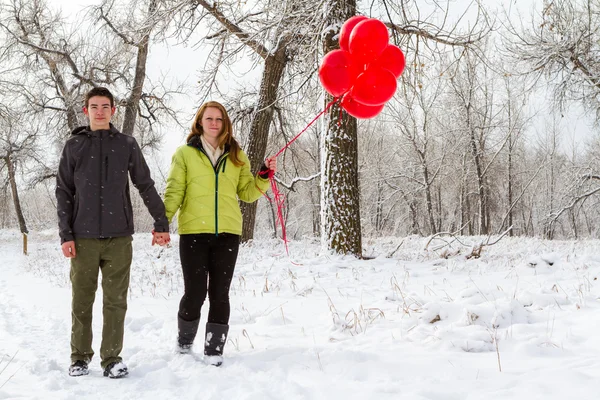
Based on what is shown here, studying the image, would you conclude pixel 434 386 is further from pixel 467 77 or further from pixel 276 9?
pixel 467 77

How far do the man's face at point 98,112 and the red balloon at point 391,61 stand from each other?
2294mm

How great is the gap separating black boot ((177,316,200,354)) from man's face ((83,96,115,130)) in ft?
5.07

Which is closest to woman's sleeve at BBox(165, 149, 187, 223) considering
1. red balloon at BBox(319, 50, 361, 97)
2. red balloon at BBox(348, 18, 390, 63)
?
red balloon at BBox(319, 50, 361, 97)

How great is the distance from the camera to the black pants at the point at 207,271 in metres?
3.20

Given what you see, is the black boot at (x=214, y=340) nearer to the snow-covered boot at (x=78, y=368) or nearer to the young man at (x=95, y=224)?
the young man at (x=95, y=224)

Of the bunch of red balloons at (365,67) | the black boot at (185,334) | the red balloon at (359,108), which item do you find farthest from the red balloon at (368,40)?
the black boot at (185,334)

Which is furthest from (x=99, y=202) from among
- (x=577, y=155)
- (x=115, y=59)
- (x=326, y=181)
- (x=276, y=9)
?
(x=577, y=155)

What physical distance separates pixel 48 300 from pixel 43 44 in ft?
49.3

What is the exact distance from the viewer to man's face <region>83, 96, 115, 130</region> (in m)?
3.04

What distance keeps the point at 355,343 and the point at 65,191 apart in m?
2.35

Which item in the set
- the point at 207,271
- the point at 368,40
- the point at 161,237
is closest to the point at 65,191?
the point at 161,237

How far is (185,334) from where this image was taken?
3.27 metres

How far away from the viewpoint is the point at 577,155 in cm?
3775

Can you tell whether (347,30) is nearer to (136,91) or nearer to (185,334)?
(185,334)
